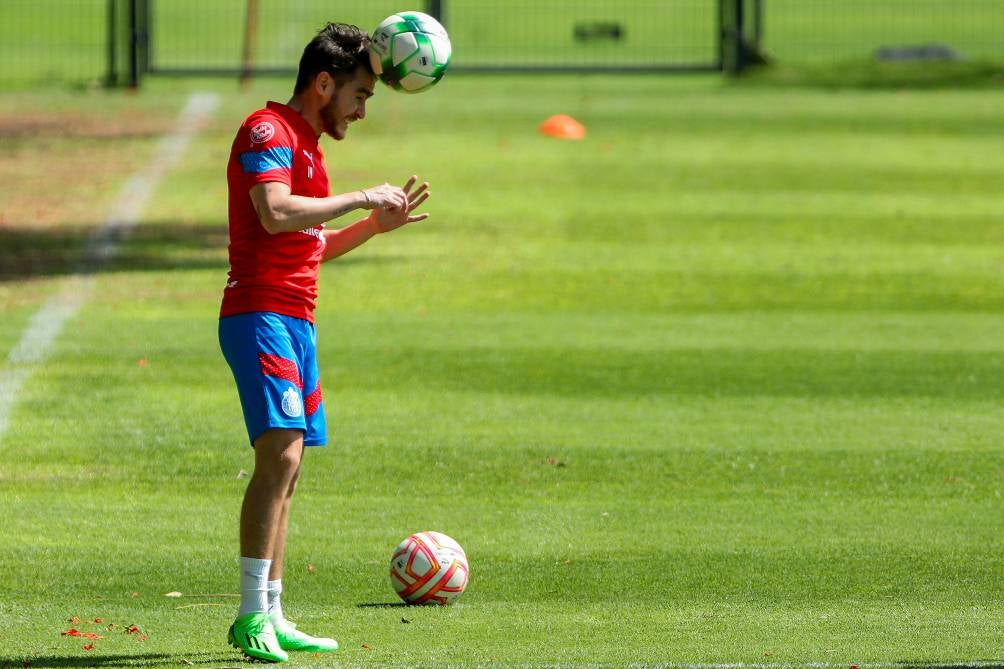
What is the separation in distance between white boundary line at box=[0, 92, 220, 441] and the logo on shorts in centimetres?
453

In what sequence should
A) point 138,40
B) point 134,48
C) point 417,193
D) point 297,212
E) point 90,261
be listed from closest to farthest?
point 297,212 < point 417,193 < point 90,261 < point 134,48 < point 138,40

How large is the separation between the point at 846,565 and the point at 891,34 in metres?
32.6

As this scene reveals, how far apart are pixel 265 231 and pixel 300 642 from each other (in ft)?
4.90

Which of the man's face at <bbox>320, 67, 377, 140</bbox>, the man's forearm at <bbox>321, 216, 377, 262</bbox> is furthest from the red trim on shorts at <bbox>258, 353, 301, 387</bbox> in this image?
the man's face at <bbox>320, 67, 377, 140</bbox>

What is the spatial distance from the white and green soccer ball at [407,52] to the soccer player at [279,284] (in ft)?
0.31

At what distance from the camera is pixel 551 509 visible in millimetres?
8984

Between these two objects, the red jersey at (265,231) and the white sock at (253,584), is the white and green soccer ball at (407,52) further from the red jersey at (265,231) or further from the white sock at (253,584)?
the white sock at (253,584)

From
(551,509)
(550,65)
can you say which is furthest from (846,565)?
(550,65)

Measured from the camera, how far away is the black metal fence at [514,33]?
3083 cm

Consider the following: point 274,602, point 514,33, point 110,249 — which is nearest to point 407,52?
point 274,602

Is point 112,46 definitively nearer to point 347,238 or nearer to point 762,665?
point 347,238

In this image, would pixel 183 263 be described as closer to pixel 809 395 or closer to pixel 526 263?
pixel 526 263

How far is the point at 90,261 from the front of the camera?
54.0 feet

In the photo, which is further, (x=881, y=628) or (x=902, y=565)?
(x=902, y=565)
